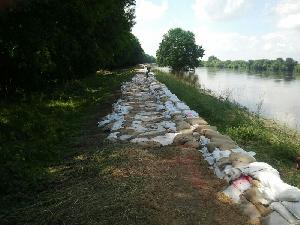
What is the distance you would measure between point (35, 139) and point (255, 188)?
483cm

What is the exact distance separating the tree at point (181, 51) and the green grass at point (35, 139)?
130 ft

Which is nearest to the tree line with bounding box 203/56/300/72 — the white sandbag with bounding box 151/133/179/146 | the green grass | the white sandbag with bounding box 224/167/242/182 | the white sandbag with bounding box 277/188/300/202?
the green grass

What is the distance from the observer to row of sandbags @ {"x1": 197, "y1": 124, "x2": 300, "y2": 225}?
3887 millimetres

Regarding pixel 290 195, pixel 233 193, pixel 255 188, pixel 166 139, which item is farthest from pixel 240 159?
pixel 166 139

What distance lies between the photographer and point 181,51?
52.8 meters

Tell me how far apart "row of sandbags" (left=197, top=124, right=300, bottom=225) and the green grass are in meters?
2.46

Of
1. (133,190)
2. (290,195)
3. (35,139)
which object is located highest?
(290,195)

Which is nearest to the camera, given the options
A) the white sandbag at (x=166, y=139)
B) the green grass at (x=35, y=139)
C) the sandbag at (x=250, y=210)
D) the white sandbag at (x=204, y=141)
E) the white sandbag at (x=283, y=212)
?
the white sandbag at (x=283, y=212)

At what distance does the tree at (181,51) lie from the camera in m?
52.7

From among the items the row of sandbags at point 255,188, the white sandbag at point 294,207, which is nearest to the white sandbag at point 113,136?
the row of sandbags at point 255,188

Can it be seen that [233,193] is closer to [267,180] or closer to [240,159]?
[267,180]

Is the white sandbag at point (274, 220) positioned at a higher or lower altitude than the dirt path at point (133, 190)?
higher

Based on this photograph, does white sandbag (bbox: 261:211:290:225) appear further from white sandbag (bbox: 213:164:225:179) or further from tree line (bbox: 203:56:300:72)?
tree line (bbox: 203:56:300:72)

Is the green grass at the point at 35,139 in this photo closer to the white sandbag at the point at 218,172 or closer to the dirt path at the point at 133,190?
the dirt path at the point at 133,190
